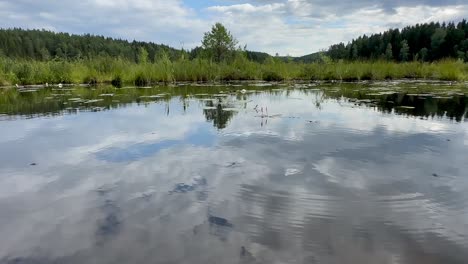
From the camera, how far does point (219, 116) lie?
636 cm

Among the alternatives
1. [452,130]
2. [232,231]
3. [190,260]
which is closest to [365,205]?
[232,231]

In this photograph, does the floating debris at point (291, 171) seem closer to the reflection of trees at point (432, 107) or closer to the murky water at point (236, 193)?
the murky water at point (236, 193)

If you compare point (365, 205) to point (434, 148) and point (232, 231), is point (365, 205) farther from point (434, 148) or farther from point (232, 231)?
point (434, 148)

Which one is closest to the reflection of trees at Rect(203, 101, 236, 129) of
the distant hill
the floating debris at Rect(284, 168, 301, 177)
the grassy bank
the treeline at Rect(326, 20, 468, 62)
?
the floating debris at Rect(284, 168, 301, 177)

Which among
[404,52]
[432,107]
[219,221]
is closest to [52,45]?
[404,52]

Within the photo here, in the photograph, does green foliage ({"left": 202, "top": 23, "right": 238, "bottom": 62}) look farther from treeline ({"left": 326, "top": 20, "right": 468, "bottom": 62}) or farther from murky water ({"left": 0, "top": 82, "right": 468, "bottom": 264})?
murky water ({"left": 0, "top": 82, "right": 468, "bottom": 264})

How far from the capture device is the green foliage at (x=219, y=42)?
3522 centimetres

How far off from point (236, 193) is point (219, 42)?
34267 millimetres

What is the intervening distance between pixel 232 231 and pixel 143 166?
1.60m

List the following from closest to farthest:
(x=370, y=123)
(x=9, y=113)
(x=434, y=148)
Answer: (x=434, y=148), (x=370, y=123), (x=9, y=113)

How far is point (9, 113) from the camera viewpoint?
7.18m

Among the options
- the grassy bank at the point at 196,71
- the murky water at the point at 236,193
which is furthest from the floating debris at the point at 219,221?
the grassy bank at the point at 196,71

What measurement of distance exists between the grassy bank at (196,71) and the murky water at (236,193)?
1189 cm

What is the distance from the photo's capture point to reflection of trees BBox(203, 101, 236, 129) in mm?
5650
